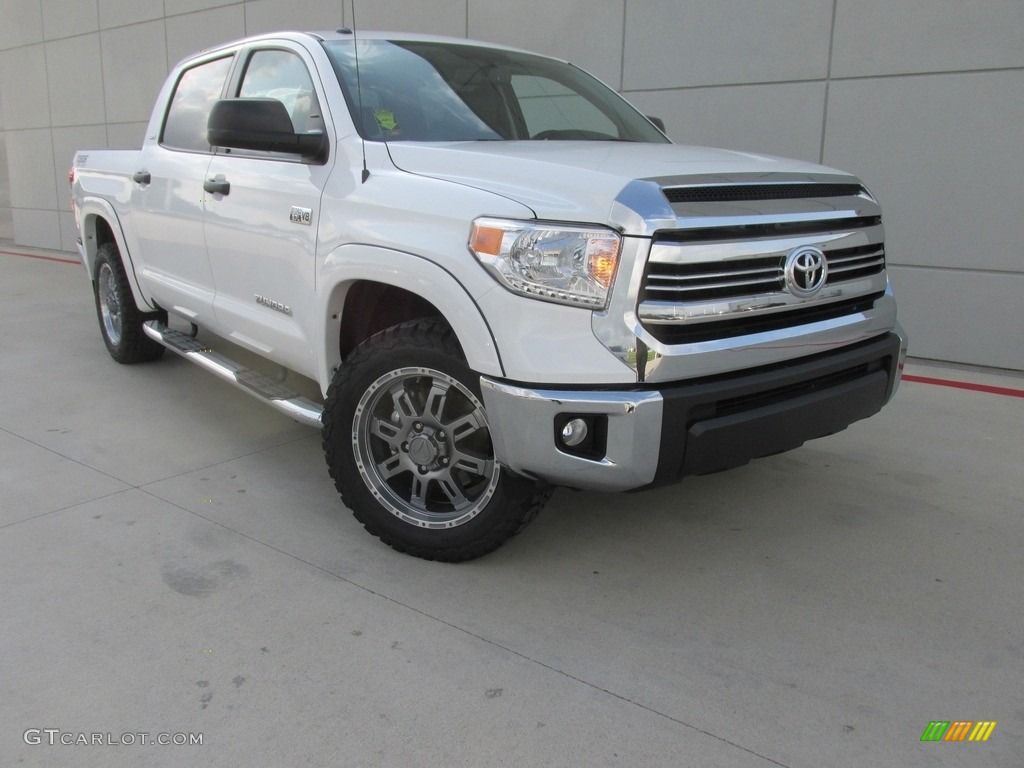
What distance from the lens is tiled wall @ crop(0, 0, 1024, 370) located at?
6.10 meters

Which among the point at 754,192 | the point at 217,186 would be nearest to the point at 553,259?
the point at 754,192

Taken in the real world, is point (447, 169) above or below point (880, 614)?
above

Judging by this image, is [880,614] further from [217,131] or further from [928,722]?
[217,131]

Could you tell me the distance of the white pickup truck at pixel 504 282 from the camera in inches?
104

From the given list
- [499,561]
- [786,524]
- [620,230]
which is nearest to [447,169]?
[620,230]

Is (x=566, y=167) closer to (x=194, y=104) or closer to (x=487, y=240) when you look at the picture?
(x=487, y=240)

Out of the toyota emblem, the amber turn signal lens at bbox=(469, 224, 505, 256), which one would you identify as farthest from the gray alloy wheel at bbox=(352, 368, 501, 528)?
the toyota emblem

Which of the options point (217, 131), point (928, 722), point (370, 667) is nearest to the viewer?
point (928, 722)

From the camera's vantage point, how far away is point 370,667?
8.73 ft

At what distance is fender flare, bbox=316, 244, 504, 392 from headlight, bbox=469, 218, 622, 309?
0.56ft

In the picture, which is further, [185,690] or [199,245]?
[199,245]

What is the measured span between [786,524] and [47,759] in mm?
2870

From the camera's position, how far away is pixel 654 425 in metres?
2.61

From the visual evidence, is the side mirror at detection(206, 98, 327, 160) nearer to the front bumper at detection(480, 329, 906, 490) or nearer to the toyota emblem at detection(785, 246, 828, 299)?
the front bumper at detection(480, 329, 906, 490)
